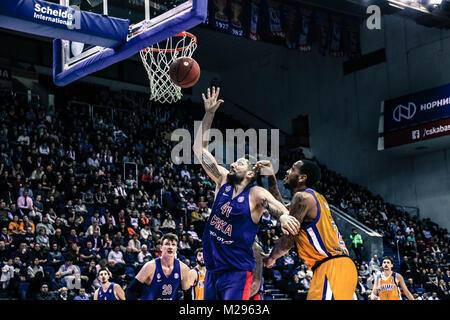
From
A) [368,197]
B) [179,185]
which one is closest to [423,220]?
[368,197]

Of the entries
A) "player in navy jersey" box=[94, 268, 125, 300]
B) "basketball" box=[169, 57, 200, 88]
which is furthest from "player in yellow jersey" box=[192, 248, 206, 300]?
"basketball" box=[169, 57, 200, 88]

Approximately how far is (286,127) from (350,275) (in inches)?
981

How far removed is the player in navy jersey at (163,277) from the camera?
7434mm

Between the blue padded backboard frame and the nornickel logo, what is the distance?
17.3m

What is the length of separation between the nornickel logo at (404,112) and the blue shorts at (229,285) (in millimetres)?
19270

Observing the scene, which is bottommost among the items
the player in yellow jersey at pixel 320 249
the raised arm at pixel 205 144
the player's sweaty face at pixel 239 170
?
the player in yellow jersey at pixel 320 249

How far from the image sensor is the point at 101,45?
8312mm

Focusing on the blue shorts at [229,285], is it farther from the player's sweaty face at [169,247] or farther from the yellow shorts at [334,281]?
the player's sweaty face at [169,247]

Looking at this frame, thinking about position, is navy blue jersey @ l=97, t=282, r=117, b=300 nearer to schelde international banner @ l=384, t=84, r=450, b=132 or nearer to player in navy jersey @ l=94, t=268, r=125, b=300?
player in navy jersey @ l=94, t=268, r=125, b=300

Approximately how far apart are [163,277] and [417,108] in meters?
18.4

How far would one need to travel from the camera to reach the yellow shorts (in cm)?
547

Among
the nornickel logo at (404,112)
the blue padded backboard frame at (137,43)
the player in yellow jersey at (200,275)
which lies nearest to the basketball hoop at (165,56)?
the blue padded backboard frame at (137,43)

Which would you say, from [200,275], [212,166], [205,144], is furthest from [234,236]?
[200,275]
